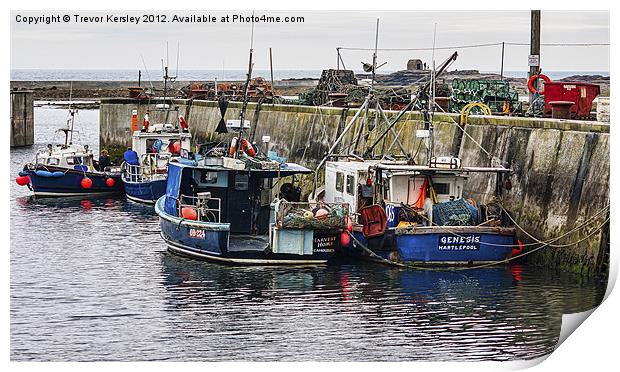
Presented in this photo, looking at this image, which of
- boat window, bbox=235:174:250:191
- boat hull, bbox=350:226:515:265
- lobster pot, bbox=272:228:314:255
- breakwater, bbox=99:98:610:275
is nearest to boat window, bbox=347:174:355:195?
lobster pot, bbox=272:228:314:255

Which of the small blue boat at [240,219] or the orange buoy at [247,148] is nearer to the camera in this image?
the small blue boat at [240,219]

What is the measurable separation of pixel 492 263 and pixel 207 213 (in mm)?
6016

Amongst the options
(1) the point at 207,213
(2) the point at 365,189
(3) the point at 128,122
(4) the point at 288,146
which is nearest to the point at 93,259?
(1) the point at 207,213

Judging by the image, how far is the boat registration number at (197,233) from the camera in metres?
23.1

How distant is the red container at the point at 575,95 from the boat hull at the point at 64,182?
16.5 m

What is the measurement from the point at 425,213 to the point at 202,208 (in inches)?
176

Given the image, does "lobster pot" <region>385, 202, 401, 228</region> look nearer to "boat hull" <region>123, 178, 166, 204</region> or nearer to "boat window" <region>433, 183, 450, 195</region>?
"boat window" <region>433, 183, 450, 195</region>

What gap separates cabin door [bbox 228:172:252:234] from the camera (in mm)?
24047

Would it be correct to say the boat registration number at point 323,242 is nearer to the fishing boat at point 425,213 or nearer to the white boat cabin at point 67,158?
the fishing boat at point 425,213

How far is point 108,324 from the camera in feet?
59.6

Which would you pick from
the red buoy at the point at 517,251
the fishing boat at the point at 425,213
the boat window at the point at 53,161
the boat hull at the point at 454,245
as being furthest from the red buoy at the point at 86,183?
the red buoy at the point at 517,251

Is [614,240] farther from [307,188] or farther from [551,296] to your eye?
[307,188]

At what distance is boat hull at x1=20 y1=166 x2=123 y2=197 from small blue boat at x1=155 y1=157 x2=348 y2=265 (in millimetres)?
10908

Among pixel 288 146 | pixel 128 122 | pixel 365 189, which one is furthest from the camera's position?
pixel 128 122
